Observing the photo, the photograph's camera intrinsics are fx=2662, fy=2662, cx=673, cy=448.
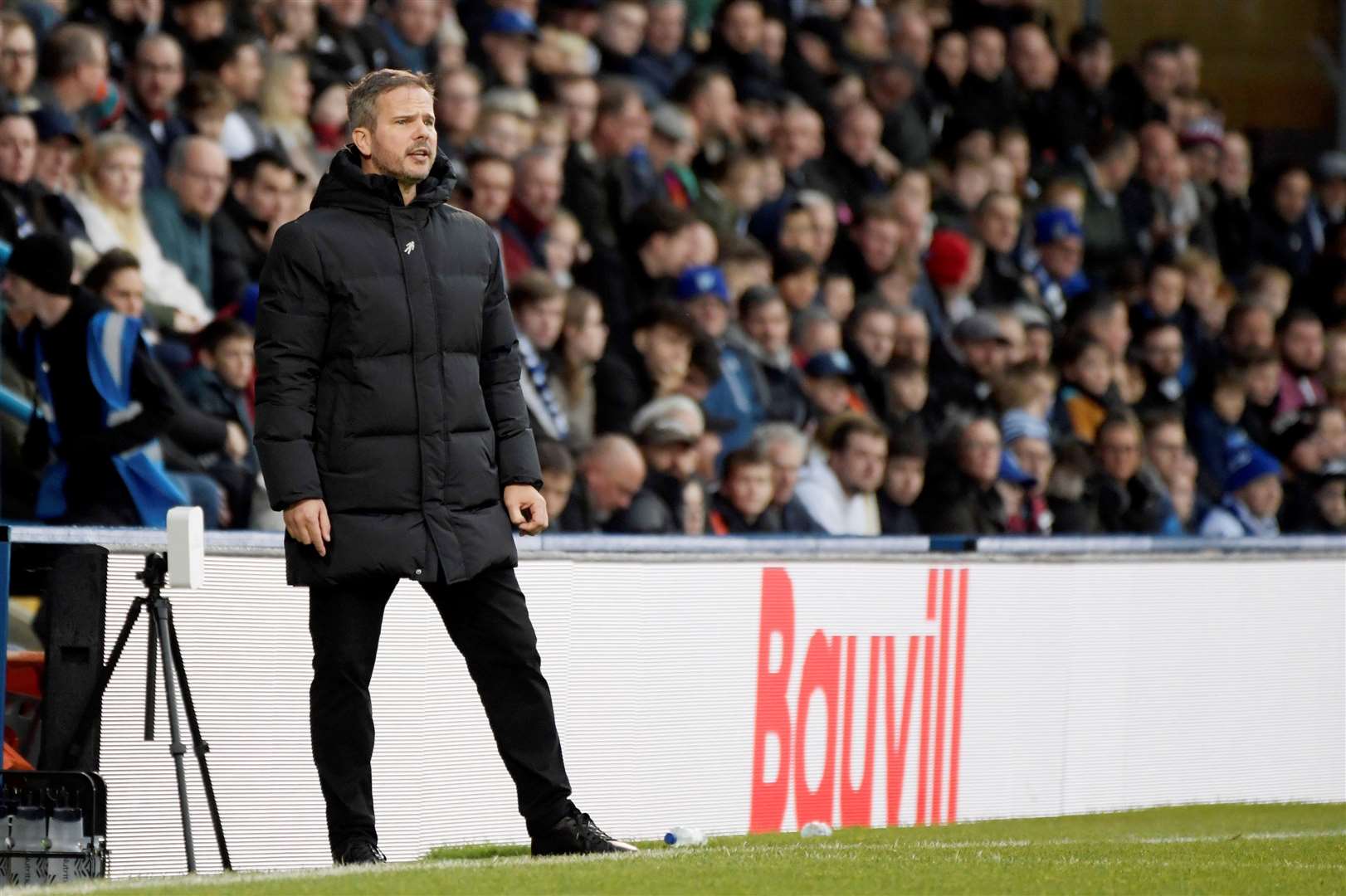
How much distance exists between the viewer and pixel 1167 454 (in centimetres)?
1513

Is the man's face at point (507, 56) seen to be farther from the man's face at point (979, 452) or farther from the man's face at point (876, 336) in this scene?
the man's face at point (979, 452)

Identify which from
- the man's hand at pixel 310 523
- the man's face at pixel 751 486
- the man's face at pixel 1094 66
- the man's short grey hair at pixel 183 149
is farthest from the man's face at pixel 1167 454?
the man's hand at pixel 310 523

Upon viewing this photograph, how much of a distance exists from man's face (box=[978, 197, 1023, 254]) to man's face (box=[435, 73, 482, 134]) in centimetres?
447

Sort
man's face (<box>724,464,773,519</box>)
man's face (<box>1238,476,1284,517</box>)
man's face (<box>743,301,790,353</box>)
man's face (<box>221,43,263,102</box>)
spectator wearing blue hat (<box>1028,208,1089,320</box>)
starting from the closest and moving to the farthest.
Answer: man's face (<box>724,464,773,519</box>) < man's face (<box>221,43,263,102</box>) < man's face (<box>743,301,790,353</box>) < man's face (<box>1238,476,1284,517</box>) < spectator wearing blue hat (<box>1028,208,1089,320</box>)

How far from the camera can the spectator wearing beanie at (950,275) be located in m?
15.6

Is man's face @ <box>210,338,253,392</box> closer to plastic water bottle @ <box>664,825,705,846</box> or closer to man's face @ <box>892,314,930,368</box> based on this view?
plastic water bottle @ <box>664,825,705,846</box>

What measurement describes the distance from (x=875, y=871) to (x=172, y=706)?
1.96 metres

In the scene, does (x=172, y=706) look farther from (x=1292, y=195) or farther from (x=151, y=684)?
(x=1292, y=195)

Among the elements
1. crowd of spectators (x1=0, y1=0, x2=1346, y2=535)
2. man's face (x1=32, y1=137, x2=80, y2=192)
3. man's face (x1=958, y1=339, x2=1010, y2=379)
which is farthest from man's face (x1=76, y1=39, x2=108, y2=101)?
man's face (x1=958, y1=339, x2=1010, y2=379)

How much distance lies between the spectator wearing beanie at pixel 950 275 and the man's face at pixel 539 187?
3.39 m

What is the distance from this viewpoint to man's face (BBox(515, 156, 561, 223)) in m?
12.7

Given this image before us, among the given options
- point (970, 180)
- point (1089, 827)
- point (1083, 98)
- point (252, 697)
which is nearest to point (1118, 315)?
point (970, 180)

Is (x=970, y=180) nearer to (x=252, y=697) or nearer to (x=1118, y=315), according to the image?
(x=1118, y=315)

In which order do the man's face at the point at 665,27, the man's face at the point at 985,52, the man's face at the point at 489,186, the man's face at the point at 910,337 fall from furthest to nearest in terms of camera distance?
1. the man's face at the point at 985,52
2. the man's face at the point at 665,27
3. the man's face at the point at 910,337
4. the man's face at the point at 489,186
